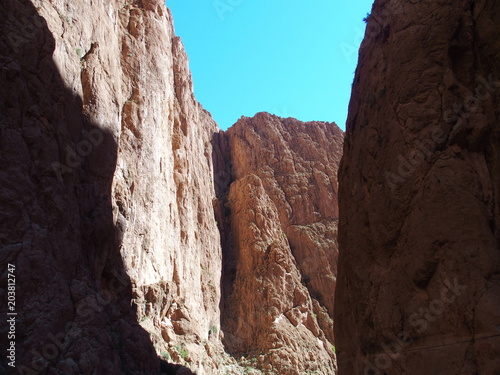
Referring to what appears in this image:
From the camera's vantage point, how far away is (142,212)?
22.5 metres

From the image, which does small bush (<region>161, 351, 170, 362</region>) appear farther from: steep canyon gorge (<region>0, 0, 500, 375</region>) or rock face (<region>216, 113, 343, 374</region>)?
rock face (<region>216, 113, 343, 374</region>)

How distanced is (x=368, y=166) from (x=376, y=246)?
2.34 meters

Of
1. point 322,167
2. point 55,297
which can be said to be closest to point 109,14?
point 55,297

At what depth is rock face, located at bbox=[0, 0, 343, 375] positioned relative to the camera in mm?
11344

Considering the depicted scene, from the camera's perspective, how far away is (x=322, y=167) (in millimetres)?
50156

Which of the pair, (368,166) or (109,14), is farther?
(109,14)

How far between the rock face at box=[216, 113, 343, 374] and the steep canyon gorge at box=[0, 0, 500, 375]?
8.54 metres

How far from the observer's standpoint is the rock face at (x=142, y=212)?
37.2ft

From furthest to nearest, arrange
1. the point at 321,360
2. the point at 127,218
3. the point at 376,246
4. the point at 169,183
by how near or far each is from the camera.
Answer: the point at 321,360 → the point at 169,183 → the point at 127,218 → the point at 376,246

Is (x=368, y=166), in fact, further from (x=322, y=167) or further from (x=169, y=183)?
(x=322, y=167)
